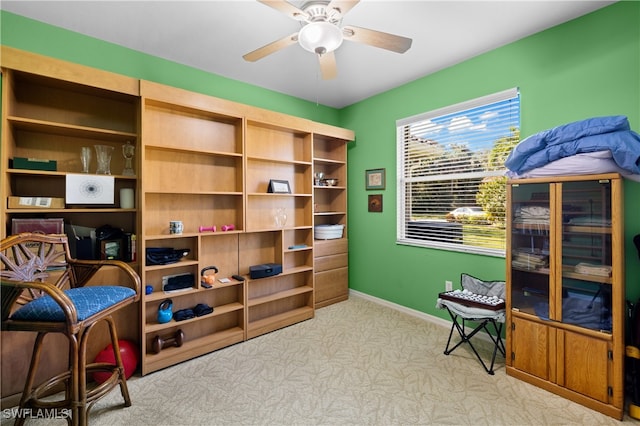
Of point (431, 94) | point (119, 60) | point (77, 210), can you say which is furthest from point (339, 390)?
point (119, 60)

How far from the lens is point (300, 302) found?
3510 mm

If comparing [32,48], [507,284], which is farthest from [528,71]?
[32,48]

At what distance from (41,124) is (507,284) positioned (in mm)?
3711

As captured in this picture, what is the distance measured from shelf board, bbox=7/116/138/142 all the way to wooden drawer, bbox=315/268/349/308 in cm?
256

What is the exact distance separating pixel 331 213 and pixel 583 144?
2.63m

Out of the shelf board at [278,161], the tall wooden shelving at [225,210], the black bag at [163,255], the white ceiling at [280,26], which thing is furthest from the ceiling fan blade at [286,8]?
the black bag at [163,255]

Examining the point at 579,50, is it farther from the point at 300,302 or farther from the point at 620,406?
the point at 300,302

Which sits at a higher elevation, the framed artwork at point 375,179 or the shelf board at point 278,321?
the framed artwork at point 375,179

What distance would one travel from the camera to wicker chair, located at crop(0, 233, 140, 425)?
1317 mm

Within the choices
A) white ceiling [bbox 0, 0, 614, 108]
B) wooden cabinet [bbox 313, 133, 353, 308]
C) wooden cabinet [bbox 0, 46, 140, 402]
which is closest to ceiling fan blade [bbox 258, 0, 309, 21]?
white ceiling [bbox 0, 0, 614, 108]

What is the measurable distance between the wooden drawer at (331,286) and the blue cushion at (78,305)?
234cm

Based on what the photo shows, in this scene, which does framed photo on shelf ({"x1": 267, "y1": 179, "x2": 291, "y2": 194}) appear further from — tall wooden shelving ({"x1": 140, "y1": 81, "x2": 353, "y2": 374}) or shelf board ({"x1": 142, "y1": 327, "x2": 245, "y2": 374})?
shelf board ({"x1": 142, "y1": 327, "x2": 245, "y2": 374})

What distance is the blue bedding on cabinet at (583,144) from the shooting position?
169 cm

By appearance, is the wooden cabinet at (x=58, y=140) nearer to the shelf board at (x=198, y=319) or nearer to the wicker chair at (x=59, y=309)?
the shelf board at (x=198, y=319)
